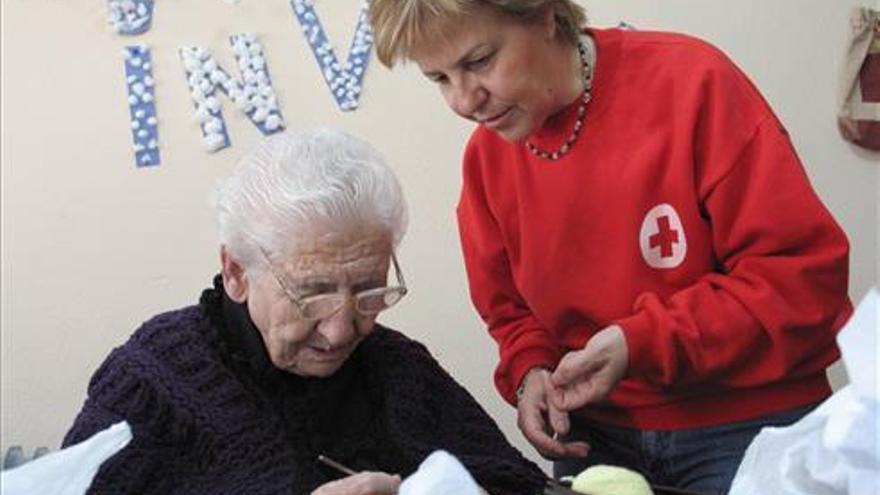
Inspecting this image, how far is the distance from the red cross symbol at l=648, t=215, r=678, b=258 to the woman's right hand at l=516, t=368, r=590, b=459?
207mm

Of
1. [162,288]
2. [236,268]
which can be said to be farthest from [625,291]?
[162,288]

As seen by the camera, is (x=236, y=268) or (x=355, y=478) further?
(x=236, y=268)

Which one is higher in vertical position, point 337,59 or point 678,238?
point 337,59

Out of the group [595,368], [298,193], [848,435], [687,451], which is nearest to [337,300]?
[298,193]

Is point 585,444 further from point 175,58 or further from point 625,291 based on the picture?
point 175,58

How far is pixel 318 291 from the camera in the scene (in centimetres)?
113

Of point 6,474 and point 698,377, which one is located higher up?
point 6,474

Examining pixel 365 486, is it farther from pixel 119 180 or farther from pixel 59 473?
pixel 119 180

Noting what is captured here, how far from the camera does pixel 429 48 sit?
Answer: 112 centimetres

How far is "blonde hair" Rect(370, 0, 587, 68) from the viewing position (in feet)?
3.59

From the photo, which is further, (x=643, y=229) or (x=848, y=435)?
(x=643, y=229)

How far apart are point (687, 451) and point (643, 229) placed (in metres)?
0.26

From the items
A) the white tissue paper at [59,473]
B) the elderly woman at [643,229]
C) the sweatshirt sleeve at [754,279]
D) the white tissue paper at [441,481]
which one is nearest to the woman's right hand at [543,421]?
the elderly woman at [643,229]

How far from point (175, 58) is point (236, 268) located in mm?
889
